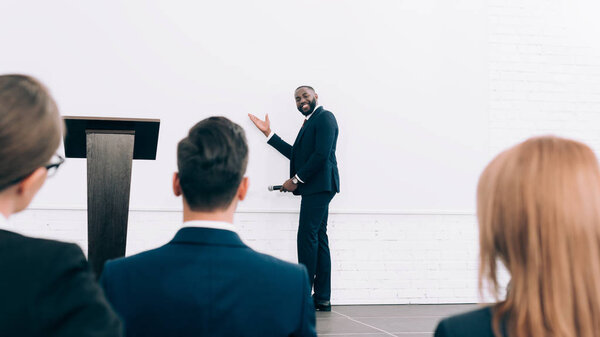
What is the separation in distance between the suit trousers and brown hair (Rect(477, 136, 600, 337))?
2.94 m

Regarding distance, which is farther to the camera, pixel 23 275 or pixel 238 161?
pixel 238 161

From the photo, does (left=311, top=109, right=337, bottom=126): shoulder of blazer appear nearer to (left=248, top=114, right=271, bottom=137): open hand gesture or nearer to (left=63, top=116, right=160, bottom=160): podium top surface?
→ (left=248, top=114, right=271, bottom=137): open hand gesture

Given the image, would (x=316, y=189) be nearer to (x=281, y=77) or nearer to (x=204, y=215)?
(x=281, y=77)

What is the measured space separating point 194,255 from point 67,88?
3.40 m

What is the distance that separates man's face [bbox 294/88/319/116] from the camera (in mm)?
3895

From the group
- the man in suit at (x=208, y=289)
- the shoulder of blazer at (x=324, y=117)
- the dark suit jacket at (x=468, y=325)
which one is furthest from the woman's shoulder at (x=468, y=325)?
the shoulder of blazer at (x=324, y=117)

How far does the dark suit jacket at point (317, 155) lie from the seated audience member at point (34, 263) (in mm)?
3012

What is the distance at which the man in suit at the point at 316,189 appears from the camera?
3.65 meters

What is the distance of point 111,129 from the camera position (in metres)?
2.09

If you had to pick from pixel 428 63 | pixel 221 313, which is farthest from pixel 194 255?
pixel 428 63

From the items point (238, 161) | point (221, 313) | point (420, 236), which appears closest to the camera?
point (221, 313)

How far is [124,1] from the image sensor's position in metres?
4.07

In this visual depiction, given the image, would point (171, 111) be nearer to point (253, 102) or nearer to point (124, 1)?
point (253, 102)

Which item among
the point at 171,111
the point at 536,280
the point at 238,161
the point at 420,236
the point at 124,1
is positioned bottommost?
the point at 420,236
